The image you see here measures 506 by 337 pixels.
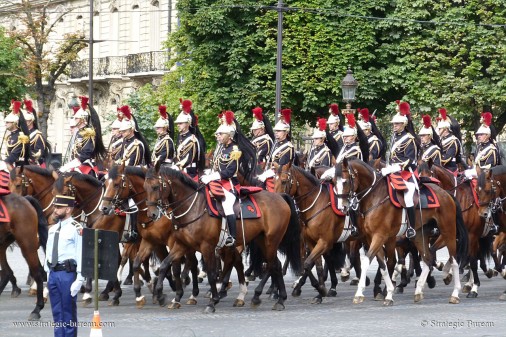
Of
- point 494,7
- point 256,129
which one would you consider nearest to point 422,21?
point 494,7

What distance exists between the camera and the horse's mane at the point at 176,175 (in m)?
19.4

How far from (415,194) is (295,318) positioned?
3.67 m

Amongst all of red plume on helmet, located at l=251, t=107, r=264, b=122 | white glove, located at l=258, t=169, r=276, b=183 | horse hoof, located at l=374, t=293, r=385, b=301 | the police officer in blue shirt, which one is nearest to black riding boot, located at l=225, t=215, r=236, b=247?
white glove, located at l=258, t=169, r=276, b=183

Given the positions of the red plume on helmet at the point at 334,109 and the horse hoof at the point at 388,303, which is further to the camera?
the red plume on helmet at the point at 334,109

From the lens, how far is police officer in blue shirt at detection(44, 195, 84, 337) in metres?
14.0

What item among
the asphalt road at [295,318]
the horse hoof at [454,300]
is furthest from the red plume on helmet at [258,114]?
the horse hoof at [454,300]

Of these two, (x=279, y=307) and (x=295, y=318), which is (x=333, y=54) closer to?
(x=279, y=307)

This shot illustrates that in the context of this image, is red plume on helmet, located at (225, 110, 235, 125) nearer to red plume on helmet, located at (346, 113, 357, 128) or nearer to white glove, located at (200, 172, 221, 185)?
white glove, located at (200, 172, 221, 185)

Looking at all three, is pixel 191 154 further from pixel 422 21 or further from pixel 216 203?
pixel 422 21

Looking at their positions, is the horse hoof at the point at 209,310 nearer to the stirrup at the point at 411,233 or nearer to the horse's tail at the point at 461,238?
the stirrup at the point at 411,233

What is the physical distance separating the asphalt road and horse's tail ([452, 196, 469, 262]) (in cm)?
75

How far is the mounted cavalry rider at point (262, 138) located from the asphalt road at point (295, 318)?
355cm

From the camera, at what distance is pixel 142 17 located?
63562mm

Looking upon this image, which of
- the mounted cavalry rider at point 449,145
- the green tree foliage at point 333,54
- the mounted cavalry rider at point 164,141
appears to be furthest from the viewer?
the green tree foliage at point 333,54
